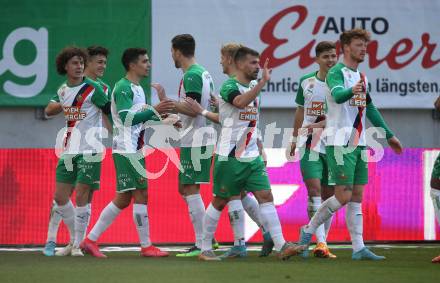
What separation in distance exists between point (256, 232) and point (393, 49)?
17.4 feet

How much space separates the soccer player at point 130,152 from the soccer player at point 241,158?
1009mm

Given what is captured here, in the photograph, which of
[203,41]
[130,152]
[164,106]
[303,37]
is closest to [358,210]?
[164,106]

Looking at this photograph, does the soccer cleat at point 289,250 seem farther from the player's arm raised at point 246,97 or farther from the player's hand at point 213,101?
the player's hand at point 213,101

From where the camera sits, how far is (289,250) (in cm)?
1046

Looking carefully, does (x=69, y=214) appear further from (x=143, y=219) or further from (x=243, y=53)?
(x=243, y=53)

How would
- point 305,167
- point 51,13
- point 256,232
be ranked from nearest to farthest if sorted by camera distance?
point 305,167, point 256,232, point 51,13

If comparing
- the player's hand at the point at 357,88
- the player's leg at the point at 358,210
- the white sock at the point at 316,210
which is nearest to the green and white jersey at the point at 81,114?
the white sock at the point at 316,210

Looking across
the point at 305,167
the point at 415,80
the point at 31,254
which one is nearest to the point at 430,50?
the point at 415,80

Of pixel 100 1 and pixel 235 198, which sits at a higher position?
pixel 100 1

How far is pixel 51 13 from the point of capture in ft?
57.7

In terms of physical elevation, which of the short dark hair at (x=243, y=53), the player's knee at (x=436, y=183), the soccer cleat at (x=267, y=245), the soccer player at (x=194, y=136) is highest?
the short dark hair at (x=243, y=53)

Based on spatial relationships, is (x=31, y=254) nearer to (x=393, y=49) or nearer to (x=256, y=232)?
(x=256, y=232)

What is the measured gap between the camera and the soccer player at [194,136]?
1148 cm

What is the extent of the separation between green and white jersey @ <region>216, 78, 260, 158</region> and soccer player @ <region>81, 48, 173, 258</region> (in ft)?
3.19
